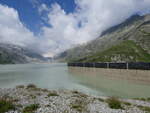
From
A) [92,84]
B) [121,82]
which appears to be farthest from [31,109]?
[121,82]

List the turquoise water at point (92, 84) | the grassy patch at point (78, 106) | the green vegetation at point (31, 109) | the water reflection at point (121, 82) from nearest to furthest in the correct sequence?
the green vegetation at point (31, 109) < the grassy patch at point (78, 106) < the turquoise water at point (92, 84) < the water reflection at point (121, 82)

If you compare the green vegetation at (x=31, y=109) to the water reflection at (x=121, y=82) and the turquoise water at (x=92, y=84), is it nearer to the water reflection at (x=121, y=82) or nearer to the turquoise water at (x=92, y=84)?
the turquoise water at (x=92, y=84)

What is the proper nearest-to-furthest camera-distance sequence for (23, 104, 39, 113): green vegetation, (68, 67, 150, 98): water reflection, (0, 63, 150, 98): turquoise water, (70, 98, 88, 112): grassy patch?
1. (23, 104, 39, 113): green vegetation
2. (70, 98, 88, 112): grassy patch
3. (0, 63, 150, 98): turquoise water
4. (68, 67, 150, 98): water reflection

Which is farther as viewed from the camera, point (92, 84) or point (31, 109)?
point (92, 84)

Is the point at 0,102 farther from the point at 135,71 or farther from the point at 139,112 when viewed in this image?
the point at 135,71

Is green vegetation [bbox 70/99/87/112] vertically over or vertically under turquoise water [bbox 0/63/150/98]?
over

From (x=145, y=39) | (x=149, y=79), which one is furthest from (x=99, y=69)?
(x=145, y=39)

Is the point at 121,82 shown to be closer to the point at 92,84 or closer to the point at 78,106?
the point at 92,84

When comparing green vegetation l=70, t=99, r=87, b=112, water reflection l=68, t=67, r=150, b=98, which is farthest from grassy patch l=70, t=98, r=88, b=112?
water reflection l=68, t=67, r=150, b=98

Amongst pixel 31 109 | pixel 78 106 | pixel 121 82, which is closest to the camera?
pixel 31 109

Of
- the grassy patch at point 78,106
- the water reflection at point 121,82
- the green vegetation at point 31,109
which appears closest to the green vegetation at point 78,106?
the grassy patch at point 78,106

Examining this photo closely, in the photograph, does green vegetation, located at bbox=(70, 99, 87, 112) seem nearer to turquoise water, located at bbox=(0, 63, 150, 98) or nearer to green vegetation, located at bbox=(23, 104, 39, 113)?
green vegetation, located at bbox=(23, 104, 39, 113)

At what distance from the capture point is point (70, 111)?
1070 cm

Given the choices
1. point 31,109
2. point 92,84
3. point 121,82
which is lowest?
point 92,84
